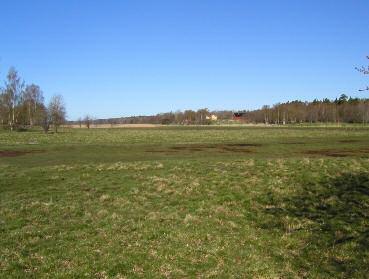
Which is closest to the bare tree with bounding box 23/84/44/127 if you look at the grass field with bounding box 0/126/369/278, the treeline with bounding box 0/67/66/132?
the treeline with bounding box 0/67/66/132

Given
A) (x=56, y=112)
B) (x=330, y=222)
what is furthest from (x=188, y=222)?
(x=56, y=112)

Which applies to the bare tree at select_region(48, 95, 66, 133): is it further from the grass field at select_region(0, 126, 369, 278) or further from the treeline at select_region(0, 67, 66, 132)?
the grass field at select_region(0, 126, 369, 278)

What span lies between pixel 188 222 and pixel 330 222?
4.59 m

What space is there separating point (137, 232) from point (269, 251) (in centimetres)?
391

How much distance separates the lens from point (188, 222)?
48.1 feet

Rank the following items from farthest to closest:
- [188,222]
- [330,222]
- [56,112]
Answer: [56,112]
[188,222]
[330,222]

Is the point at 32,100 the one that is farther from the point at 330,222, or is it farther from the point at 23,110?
the point at 330,222

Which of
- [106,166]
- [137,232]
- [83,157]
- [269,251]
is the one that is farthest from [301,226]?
[83,157]

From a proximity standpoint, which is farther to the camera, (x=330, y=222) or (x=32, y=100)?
(x=32, y=100)

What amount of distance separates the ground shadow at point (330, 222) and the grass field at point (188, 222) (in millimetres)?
29

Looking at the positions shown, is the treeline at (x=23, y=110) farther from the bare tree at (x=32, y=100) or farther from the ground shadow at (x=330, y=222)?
the ground shadow at (x=330, y=222)

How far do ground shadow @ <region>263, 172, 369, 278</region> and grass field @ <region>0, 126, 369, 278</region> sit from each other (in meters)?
0.03

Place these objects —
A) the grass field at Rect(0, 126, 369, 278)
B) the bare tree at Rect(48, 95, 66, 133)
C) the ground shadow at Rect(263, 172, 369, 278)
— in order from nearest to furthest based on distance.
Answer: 1. the grass field at Rect(0, 126, 369, 278)
2. the ground shadow at Rect(263, 172, 369, 278)
3. the bare tree at Rect(48, 95, 66, 133)

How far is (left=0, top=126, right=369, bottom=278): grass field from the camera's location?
34.7 feet
